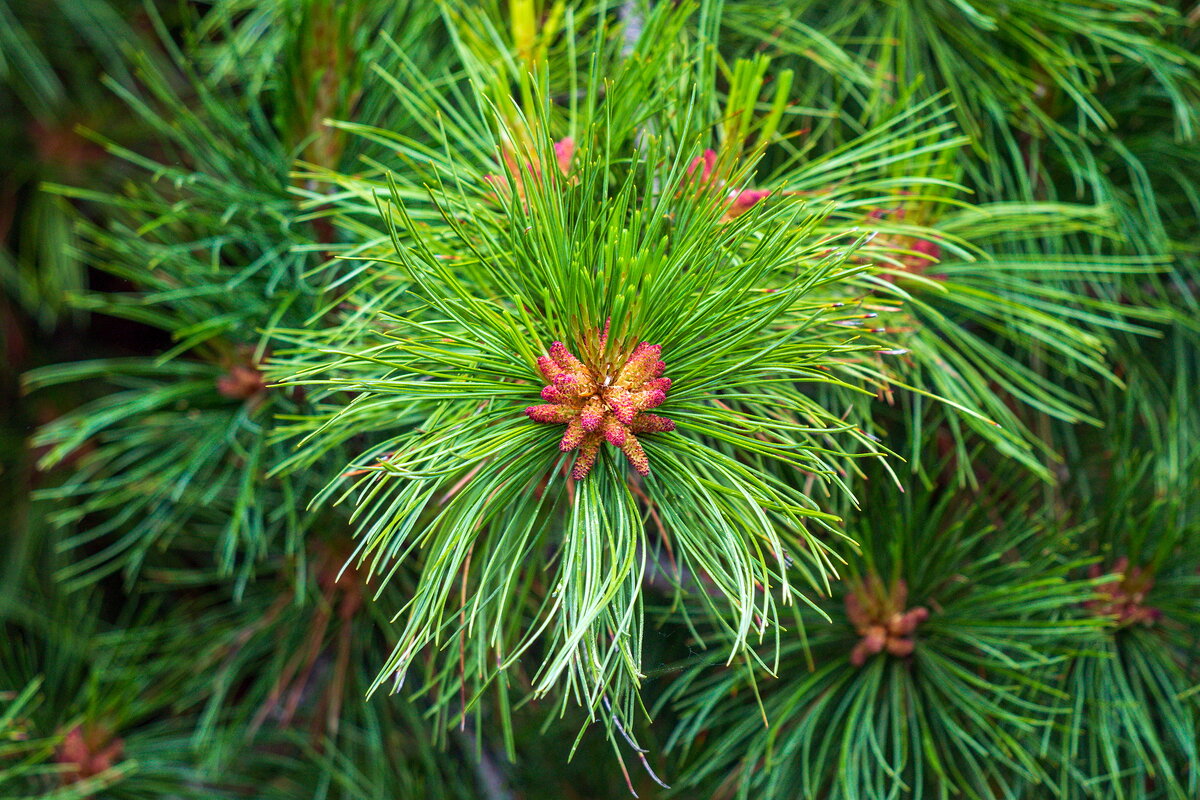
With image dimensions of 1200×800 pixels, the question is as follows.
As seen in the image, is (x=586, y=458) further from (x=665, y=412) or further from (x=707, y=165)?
(x=707, y=165)

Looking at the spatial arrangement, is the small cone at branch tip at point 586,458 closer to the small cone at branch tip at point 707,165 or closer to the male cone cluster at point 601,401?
the male cone cluster at point 601,401

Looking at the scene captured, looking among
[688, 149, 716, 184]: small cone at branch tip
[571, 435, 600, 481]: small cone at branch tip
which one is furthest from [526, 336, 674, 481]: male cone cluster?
[688, 149, 716, 184]: small cone at branch tip

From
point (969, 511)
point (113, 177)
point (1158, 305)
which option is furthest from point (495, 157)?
point (113, 177)

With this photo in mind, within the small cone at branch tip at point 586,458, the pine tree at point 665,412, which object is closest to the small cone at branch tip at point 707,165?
the pine tree at point 665,412

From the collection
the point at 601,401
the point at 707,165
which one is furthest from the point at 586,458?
the point at 707,165

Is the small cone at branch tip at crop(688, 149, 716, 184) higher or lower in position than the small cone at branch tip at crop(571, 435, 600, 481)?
higher

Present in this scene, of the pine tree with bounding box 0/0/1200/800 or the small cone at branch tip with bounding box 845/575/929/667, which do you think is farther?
the small cone at branch tip with bounding box 845/575/929/667

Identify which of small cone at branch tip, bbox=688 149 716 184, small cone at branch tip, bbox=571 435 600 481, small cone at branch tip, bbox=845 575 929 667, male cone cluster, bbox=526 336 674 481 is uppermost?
small cone at branch tip, bbox=688 149 716 184

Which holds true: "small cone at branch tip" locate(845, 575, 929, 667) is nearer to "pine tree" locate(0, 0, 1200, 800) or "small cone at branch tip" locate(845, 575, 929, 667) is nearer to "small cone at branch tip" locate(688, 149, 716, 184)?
"pine tree" locate(0, 0, 1200, 800)

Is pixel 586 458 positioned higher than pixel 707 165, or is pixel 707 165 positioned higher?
pixel 707 165
